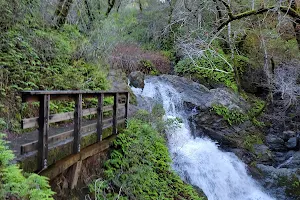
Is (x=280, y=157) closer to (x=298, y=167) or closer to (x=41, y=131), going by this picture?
(x=298, y=167)

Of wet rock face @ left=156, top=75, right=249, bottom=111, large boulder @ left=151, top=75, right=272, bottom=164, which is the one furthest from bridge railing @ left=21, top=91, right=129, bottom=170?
wet rock face @ left=156, top=75, right=249, bottom=111

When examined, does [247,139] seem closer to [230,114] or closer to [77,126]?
[230,114]

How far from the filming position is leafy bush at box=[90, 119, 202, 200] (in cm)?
639

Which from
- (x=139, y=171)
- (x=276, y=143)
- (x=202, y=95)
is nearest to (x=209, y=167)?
(x=139, y=171)

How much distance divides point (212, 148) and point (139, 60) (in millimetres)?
8622

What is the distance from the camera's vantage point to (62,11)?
36.9 feet

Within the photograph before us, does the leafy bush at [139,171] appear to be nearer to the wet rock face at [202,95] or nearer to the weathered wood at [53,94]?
the weathered wood at [53,94]

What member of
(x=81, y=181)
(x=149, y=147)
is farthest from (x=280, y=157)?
(x=81, y=181)

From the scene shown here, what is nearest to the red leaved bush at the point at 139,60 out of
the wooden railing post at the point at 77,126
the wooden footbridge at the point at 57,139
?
the wooden footbridge at the point at 57,139

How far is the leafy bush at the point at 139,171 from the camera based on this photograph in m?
6.39

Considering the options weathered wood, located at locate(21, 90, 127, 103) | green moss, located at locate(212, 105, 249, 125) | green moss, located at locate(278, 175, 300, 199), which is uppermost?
weathered wood, located at locate(21, 90, 127, 103)

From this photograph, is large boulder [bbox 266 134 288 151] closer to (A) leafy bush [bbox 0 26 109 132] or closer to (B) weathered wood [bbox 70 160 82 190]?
(A) leafy bush [bbox 0 26 109 132]

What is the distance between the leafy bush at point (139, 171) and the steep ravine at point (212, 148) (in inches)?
74.1

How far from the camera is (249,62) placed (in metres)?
17.6
